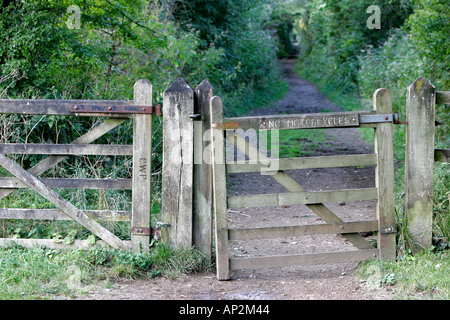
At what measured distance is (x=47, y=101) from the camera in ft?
16.4

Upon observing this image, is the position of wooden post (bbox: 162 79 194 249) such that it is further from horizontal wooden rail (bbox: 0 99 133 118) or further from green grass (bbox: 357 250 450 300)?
green grass (bbox: 357 250 450 300)

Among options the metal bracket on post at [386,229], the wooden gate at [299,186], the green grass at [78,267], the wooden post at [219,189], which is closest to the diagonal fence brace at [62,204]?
the green grass at [78,267]

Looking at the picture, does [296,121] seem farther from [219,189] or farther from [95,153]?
[95,153]

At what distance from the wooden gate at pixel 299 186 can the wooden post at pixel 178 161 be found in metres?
0.29

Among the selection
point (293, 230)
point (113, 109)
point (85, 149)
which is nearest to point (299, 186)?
point (293, 230)

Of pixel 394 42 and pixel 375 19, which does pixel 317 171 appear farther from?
pixel 375 19

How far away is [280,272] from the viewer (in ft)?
17.1

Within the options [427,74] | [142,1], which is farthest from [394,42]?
[142,1]

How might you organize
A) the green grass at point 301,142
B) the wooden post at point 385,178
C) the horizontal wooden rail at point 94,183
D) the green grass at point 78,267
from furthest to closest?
the green grass at point 301,142, the horizontal wooden rail at point 94,183, the wooden post at point 385,178, the green grass at point 78,267

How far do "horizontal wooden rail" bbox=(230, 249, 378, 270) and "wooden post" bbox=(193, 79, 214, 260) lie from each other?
0.41 meters

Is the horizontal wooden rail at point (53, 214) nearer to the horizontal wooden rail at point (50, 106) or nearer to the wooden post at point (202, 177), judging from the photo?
the wooden post at point (202, 177)

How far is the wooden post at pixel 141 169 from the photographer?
4930mm

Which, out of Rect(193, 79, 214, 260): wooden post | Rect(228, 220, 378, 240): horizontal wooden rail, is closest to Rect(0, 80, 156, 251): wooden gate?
Rect(193, 79, 214, 260): wooden post

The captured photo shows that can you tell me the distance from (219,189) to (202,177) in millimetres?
285
